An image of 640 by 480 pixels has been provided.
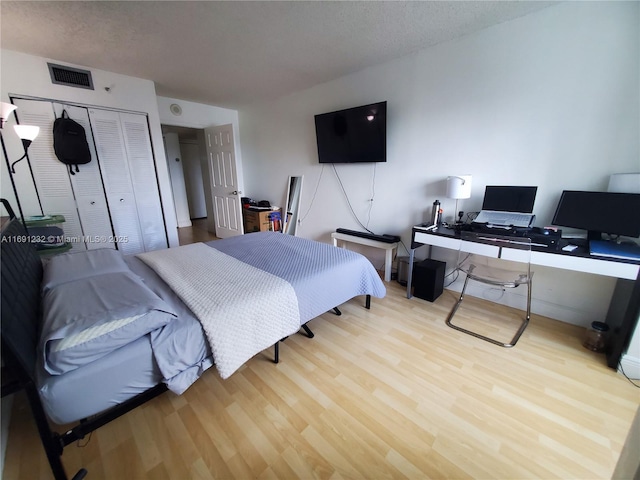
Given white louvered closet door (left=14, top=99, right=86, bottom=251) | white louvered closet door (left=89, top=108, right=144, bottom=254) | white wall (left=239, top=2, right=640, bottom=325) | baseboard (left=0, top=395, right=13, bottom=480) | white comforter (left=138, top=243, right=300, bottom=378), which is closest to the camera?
baseboard (left=0, top=395, right=13, bottom=480)

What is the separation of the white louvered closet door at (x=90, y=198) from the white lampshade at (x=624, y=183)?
16.8ft

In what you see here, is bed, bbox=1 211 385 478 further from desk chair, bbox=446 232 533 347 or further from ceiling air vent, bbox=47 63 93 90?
ceiling air vent, bbox=47 63 93 90

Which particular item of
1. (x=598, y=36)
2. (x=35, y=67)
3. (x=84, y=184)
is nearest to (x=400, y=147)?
(x=598, y=36)

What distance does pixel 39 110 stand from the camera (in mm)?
2760

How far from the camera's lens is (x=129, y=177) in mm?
3418

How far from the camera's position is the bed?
1.00 meters

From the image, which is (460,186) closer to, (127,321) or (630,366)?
(630,366)

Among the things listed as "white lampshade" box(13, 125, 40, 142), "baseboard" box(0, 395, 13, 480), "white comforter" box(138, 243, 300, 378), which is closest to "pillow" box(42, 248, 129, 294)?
"white comforter" box(138, 243, 300, 378)

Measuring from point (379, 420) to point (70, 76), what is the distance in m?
4.53

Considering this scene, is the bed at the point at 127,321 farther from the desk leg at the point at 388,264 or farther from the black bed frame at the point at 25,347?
the desk leg at the point at 388,264

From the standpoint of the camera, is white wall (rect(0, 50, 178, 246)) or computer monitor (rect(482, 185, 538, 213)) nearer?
computer monitor (rect(482, 185, 538, 213))

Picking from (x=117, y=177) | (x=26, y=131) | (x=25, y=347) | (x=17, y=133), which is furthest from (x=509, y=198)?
(x=117, y=177)

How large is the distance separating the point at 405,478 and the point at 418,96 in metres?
3.13

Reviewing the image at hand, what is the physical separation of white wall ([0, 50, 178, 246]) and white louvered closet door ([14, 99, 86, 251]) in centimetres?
7
